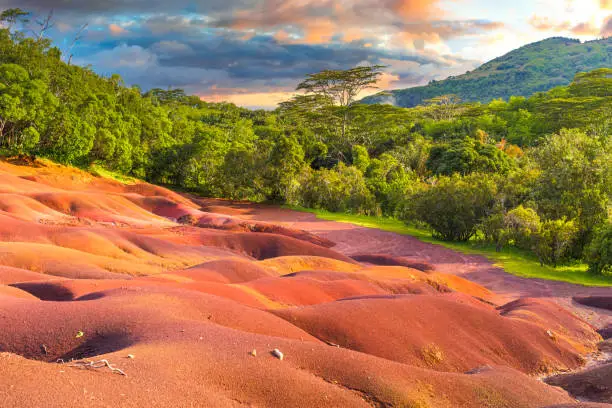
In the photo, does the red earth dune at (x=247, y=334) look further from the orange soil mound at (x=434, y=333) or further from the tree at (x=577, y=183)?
the tree at (x=577, y=183)

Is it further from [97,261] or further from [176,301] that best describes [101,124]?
[176,301]

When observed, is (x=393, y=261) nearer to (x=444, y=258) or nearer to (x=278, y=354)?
(x=444, y=258)

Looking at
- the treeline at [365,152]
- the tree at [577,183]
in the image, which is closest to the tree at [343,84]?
the treeline at [365,152]

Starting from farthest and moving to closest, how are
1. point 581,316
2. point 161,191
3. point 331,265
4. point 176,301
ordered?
point 161,191 < point 331,265 < point 581,316 < point 176,301

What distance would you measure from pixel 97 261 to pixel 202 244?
7.83 metres

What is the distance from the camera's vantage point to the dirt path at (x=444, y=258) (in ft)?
70.3

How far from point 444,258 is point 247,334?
68.8 ft

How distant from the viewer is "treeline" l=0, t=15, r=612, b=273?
2770 cm

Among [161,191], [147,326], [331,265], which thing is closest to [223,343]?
[147,326]

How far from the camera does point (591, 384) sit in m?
10.9

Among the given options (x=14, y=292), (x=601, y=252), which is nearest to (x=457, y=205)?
(x=601, y=252)

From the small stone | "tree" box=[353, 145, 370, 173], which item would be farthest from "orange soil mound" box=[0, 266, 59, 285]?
"tree" box=[353, 145, 370, 173]

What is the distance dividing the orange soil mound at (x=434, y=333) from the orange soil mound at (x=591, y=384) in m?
1.16

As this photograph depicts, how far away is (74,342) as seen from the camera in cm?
848
